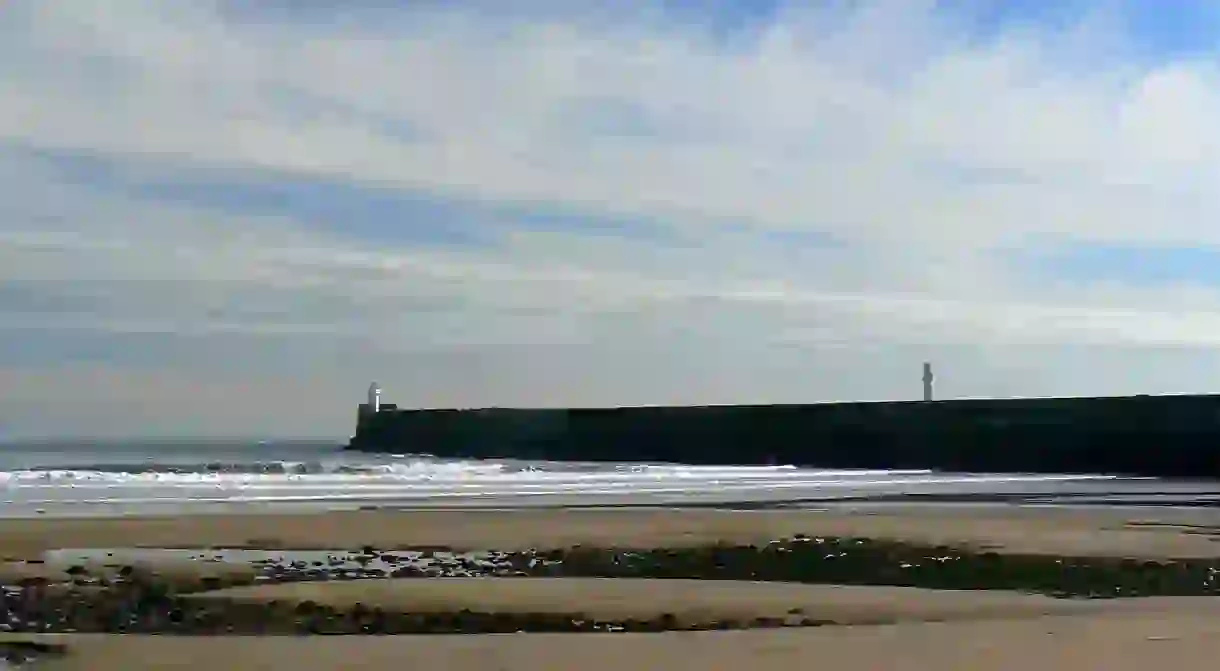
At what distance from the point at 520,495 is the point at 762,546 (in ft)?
29.0

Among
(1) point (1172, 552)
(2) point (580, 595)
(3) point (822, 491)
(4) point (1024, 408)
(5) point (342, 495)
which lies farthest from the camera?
(4) point (1024, 408)

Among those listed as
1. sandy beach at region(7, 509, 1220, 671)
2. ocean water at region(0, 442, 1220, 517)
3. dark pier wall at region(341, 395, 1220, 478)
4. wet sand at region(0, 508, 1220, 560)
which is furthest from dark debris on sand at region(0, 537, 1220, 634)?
dark pier wall at region(341, 395, 1220, 478)

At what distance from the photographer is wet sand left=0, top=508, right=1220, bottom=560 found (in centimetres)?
948

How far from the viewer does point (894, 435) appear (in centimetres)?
3241

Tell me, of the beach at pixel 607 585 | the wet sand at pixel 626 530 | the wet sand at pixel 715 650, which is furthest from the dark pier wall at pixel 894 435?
the wet sand at pixel 715 650

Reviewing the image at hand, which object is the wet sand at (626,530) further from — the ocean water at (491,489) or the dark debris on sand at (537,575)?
the ocean water at (491,489)

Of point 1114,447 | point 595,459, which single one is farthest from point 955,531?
point 595,459

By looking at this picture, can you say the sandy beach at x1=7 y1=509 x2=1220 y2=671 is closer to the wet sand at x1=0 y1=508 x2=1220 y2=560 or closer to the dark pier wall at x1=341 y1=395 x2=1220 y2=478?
the wet sand at x1=0 y1=508 x2=1220 y2=560

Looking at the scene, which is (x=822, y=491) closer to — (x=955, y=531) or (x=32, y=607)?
(x=955, y=531)

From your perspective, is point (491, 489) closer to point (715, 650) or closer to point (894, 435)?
point (715, 650)

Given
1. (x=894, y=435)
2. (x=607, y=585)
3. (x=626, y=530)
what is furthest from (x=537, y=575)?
(x=894, y=435)

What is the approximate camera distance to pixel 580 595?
6555mm

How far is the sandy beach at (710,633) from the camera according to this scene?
4.71 m

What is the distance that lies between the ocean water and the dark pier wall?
2647mm
